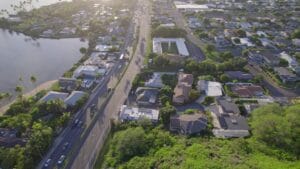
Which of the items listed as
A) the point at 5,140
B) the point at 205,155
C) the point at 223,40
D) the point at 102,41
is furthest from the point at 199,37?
the point at 5,140

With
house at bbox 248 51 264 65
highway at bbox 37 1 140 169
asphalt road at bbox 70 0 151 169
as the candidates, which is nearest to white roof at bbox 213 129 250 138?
asphalt road at bbox 70 0 151 169

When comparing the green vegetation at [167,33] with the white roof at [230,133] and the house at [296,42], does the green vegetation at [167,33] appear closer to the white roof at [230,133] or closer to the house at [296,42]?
the house at [296,42]

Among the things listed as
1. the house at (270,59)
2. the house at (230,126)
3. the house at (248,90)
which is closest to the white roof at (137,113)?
the house at (230,126)

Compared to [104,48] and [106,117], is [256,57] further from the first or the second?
[106,117]

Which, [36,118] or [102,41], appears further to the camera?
[102,41]

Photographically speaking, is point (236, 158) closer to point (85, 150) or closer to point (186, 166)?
point (186, 166)

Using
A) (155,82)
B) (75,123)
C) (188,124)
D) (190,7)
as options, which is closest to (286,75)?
(155,82)
